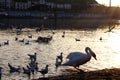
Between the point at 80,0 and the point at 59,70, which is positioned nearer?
the point at 59,70

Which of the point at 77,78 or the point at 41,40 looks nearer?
the point at 77,78

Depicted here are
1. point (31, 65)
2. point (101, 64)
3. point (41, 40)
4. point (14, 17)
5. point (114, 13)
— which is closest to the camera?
point (31, 65)

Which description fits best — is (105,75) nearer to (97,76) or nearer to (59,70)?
(97,76)

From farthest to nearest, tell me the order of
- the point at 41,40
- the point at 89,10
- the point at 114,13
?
the point at 114,13 → the point at 89,10 → the point at 41,40

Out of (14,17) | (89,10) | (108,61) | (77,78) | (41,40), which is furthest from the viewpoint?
(89,10)

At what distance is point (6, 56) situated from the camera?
34062 mm

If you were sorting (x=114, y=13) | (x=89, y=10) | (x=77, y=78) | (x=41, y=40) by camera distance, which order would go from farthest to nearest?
(x=114, y=13) → (x=89, y=10) → (x=41, y=40) → (x=77, y=78)

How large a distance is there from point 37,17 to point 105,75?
91433 mm

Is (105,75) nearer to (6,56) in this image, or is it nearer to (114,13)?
(6,56)

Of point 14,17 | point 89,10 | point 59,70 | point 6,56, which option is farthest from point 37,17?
point 59,70

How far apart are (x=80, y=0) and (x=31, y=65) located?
10530cm

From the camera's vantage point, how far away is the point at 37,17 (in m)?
105

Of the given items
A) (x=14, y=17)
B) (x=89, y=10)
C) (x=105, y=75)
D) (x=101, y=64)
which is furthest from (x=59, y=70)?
(x=89, y=10)

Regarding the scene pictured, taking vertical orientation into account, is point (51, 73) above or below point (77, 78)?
below
